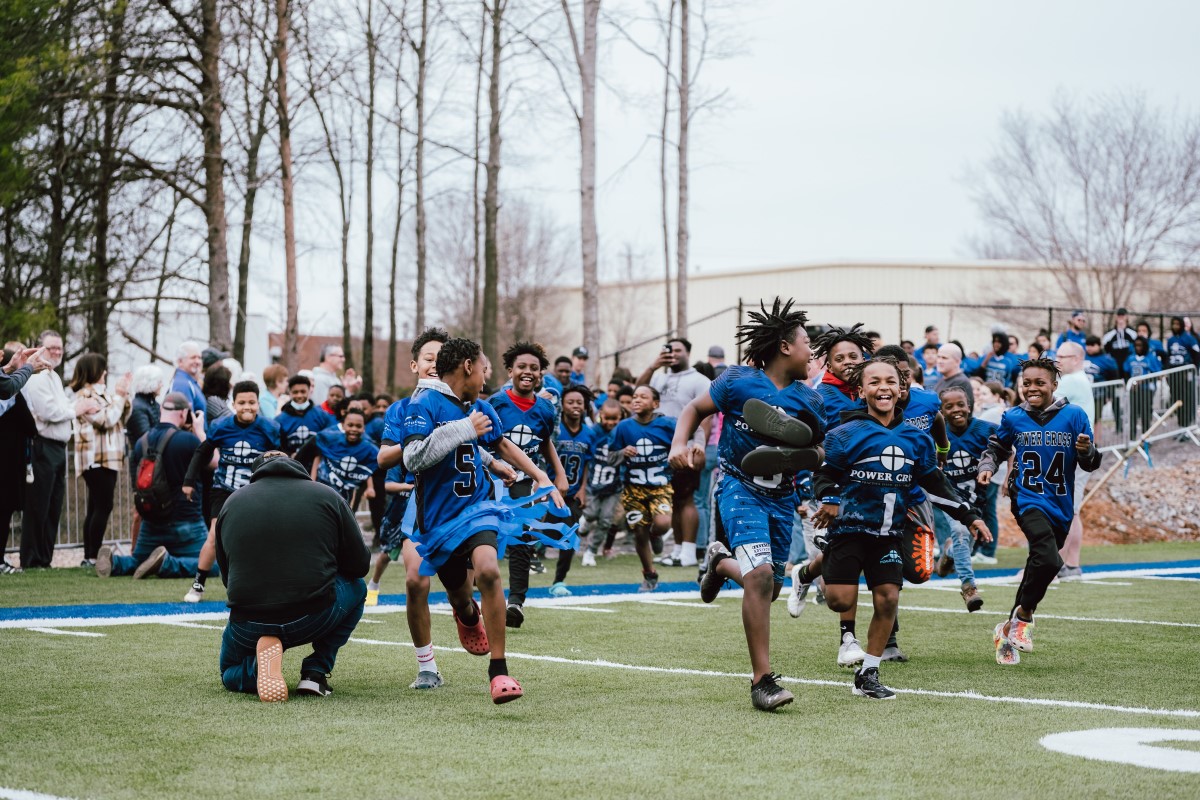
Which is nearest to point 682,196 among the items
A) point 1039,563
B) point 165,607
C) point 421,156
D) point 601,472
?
point 421,156

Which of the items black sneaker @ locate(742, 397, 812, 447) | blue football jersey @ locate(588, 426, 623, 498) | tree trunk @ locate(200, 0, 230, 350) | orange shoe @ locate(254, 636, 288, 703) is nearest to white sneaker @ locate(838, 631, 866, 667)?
black sneaker @ locate(742, 397, 812, 447)

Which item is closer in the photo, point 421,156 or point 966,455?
point 966,455

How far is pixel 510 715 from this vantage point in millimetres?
6508

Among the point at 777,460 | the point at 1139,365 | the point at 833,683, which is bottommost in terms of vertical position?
the point at 833,683

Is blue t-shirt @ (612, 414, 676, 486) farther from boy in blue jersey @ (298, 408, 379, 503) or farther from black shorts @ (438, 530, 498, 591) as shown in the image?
black shorts @ (438, 530, 498, 591)

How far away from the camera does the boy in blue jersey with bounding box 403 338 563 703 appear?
6948 mm

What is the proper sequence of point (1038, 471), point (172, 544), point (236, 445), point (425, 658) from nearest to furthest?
point (425, 658) < point (1038, 471) < point (236, 445) < point (172, 544)

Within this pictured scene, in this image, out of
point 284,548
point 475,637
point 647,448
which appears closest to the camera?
point 284,548

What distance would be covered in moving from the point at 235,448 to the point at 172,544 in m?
2.10

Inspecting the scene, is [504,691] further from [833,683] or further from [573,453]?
[573,453]

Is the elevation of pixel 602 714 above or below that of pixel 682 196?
below

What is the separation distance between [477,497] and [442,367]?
70cm

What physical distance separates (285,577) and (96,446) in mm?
8339

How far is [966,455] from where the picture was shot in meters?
12.9
